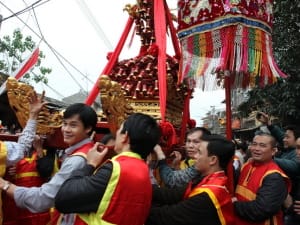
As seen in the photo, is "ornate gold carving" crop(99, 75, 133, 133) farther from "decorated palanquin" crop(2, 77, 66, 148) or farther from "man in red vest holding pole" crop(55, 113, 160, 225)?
"man in red vest holding pole" crop(55, 113, 160, 225)

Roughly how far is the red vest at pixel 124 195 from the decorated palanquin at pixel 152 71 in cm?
174

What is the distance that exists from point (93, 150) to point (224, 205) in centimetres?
79

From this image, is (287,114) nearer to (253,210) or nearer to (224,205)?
(253,210)

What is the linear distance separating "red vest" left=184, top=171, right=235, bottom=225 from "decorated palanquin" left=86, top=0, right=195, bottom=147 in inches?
53.1

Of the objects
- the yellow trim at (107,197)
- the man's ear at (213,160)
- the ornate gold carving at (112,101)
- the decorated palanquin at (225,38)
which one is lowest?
the yellow trim at (107,197)

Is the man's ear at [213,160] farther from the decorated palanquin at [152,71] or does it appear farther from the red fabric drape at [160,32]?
the red fabric drape at [160,32]

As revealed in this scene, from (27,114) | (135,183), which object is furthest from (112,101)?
(135,183)

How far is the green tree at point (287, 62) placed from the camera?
27.3 ft

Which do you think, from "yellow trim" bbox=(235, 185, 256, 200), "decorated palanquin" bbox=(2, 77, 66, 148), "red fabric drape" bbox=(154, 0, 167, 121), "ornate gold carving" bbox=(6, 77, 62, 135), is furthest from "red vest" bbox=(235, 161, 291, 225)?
"ornate gold carving" bbox=(6, 77, 62, 135)

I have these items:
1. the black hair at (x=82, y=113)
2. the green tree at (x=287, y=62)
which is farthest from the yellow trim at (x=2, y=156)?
the green tree at (x=287, y=62)

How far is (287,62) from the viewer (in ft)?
27.6

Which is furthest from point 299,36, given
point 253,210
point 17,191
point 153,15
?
point 17,191

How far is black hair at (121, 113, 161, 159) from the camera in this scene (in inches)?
79.0

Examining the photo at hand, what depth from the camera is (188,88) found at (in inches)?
171
